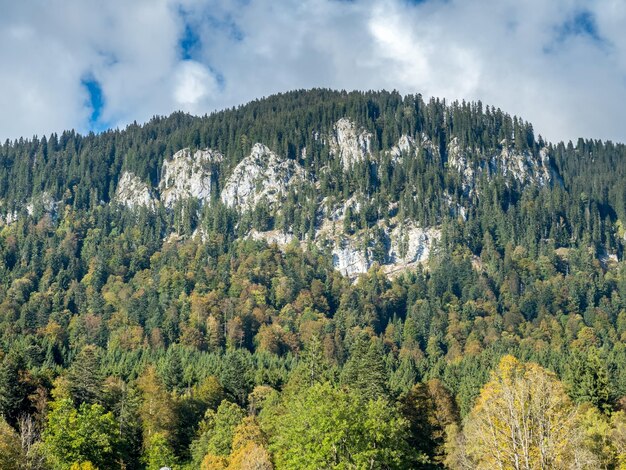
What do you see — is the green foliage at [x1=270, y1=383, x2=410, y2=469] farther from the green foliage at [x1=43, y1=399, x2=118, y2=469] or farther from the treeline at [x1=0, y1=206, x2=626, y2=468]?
the green foliage at [x1=43, y1=399, x2=118, y2=469]

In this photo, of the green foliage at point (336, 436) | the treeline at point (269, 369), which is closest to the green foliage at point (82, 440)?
the treeline at point (269, 369)

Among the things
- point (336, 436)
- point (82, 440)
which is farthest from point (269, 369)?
point (336, 436)

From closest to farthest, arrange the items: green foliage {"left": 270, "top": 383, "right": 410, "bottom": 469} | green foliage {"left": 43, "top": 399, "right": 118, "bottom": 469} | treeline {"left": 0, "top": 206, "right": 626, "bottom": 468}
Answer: green foliage {"left": 270, "top": 383, "right": 410, "bottom": 469} → treeline {"left": 0, "top": 206, "right": 626, "bottom": 468} → green foliage {"left": 43, "top": 399, "right": 118, "bottom": 469}

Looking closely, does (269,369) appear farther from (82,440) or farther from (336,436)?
(336,436)

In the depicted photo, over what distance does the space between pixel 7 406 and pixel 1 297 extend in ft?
379

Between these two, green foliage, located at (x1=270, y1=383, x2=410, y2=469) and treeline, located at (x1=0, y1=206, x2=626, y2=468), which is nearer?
green foliage, located at (x1=270, y1=383, x2=410, y2=469)

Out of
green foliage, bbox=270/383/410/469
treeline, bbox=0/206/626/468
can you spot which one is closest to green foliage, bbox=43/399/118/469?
treeline, bbox=0/206/626/468

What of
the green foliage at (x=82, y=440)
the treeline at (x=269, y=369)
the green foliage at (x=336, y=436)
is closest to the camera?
the green foliage at (x=336, y=436)

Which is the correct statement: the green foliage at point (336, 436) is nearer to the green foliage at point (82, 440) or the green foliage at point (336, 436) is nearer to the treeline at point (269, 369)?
the treeline at point (269, 369)

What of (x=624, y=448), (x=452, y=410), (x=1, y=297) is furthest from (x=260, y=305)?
(x=624, y=448)

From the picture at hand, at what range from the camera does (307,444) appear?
45344mm

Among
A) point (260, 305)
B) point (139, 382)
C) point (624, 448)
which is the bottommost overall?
point (624, 448)

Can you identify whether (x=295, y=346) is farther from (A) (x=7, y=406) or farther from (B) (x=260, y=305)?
(A) (x=7, y=406)

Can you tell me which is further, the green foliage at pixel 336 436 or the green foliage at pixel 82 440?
the green foliage at pixel 82 440
